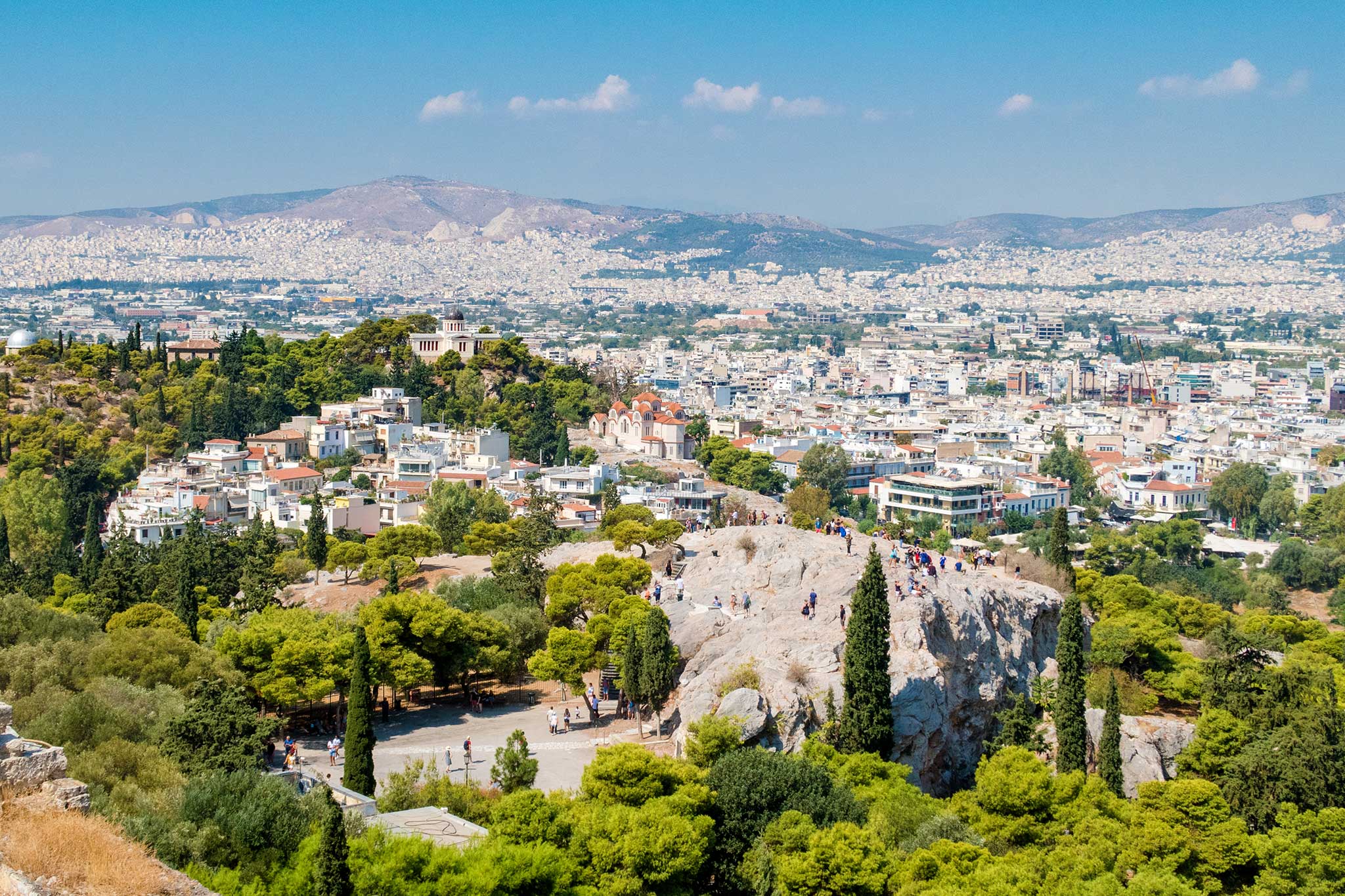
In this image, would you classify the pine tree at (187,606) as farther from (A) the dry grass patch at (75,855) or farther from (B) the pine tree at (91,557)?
(A) the dry grass patch at (75,855)

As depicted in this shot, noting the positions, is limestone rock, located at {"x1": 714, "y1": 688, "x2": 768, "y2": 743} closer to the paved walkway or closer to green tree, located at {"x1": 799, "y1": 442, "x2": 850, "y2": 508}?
the paved walkway

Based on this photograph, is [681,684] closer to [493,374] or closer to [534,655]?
[534,655]

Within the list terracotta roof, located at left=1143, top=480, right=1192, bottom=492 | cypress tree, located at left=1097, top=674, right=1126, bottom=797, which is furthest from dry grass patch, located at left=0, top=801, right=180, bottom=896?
terracotta roof, located at left=1143, top=480, right=1192, bottom=492

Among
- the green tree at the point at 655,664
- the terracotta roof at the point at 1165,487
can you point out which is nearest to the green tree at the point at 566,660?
the green tree at the point at 655,664

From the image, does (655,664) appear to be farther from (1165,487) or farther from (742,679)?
(1165,487)

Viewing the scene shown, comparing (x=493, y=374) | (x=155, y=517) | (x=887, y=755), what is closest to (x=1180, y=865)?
(x=887, y=755)
